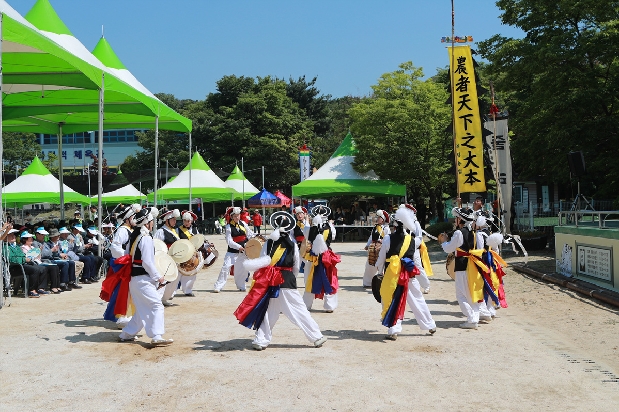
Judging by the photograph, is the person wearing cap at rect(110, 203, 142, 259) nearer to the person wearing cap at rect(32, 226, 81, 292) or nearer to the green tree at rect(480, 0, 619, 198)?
the person wearing cap at rect(32, 226, 81, 292)

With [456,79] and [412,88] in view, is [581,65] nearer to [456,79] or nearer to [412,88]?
[456,79]

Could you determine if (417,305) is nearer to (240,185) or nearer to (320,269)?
(320,269)

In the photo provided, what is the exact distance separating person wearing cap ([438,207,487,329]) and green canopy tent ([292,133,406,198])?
20783mm

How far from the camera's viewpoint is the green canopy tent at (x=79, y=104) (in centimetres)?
1486

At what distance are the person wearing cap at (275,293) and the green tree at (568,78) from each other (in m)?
13.7

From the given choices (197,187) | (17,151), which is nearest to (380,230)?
(197,187)

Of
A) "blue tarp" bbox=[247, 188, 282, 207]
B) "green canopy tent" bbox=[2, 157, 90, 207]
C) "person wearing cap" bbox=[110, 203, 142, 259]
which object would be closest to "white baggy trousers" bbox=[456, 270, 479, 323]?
"person wearing cap" bbox=[110, 203, 142, 259]

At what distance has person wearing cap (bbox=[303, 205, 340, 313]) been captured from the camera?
1045 cm

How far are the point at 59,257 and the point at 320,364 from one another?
847 centimetres

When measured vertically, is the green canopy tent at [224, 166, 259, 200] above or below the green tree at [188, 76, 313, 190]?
below

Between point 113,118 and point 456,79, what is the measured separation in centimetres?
1083

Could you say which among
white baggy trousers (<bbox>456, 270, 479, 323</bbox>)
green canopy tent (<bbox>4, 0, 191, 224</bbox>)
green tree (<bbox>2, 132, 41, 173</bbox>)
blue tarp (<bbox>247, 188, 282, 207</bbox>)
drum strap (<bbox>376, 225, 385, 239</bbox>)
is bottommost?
white baggy trousers (<bbox>456, 270, 479, 323</bbox>)

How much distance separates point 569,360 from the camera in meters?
7.31

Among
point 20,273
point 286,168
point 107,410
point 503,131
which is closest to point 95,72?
point 20,273
